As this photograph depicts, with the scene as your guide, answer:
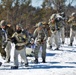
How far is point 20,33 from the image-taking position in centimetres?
1340

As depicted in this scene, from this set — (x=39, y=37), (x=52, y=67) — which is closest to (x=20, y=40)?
(x=39, y=37)

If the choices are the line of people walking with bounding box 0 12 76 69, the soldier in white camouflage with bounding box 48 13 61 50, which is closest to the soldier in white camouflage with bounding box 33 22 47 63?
the line of people walking with bounding box 0 12 76 69

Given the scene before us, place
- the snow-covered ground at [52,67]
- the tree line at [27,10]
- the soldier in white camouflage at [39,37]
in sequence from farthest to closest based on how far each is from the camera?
the tree line at [27,10] < the soldier in white camouflage at [39,37] < the snow-covered ground at [52,67]

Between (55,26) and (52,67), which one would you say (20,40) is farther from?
(55,26)

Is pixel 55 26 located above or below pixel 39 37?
above

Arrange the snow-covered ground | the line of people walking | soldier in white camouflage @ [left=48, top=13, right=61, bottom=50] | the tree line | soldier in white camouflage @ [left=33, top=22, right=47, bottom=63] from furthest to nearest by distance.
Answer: the tree line
soldier in white camouflage @ [left=48, top=13, right=61, bottom=50]
soldier in white camouflage @ [left=33, top=22, right=47, bottom=63]
the line of people walking
the snow-covered ground

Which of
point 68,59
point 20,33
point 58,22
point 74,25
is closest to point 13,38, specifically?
point 20,33

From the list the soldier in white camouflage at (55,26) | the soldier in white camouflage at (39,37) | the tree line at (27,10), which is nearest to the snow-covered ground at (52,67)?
the soldier in white camouflage at (39,37)

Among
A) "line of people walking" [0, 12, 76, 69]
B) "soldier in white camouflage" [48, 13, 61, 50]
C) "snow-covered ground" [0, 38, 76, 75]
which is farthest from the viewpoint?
"soldier in white camouflage" [48, 13, 61, 50]

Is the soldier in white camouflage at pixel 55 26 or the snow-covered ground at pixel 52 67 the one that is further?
the soldier in white camouflage at pixel 55 26

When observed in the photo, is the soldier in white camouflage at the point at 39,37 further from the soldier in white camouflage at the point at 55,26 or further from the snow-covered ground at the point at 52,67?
the soldier in white camouflage at the point at 55,26

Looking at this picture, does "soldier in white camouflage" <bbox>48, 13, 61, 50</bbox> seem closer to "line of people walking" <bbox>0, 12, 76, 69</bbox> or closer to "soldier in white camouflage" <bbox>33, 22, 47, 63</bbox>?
"line of people walking" <bbox>0, 12, 76, 69</bbox>

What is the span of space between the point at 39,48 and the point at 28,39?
1527 mm

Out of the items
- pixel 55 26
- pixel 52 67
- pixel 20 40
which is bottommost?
pixel 52 67
